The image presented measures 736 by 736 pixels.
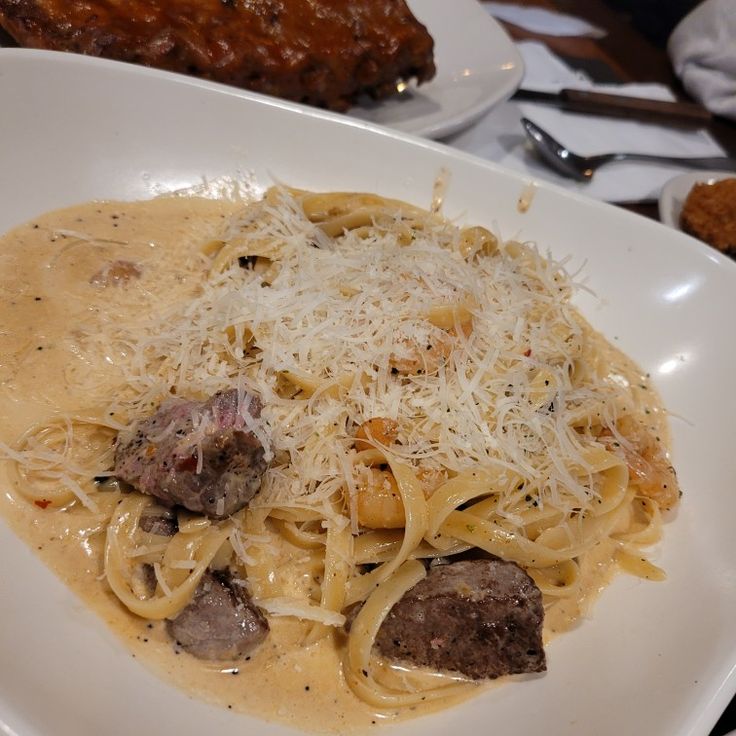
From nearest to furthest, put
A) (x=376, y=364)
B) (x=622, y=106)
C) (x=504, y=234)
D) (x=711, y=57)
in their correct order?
(x=376, y=364) < (x=504, y=234) < (x=622, y=106) < (x=711, y=57)

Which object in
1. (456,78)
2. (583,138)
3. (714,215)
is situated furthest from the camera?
(583,138)

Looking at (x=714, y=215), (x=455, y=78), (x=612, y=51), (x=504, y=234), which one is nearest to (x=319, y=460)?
(x=504, y=234)

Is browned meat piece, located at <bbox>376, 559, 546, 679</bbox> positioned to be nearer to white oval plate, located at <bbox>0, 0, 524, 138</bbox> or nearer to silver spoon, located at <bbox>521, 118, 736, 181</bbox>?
white oval plate, located at <bbox>0, 0, 524, 138</bbox>

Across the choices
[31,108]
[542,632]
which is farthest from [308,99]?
[542,632]

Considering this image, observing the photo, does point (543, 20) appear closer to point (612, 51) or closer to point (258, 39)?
point (612, 51)

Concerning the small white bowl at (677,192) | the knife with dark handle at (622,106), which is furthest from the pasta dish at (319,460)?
the knife with dark handle at (622,106)

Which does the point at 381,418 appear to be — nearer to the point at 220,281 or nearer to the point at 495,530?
the point at 495,530

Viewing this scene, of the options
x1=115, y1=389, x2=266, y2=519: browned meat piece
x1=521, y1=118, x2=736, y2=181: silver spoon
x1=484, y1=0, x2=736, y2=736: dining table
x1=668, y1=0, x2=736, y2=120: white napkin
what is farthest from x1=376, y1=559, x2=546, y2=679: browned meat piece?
x1=668, y1=0, x2=736, y2=120: white napkin
